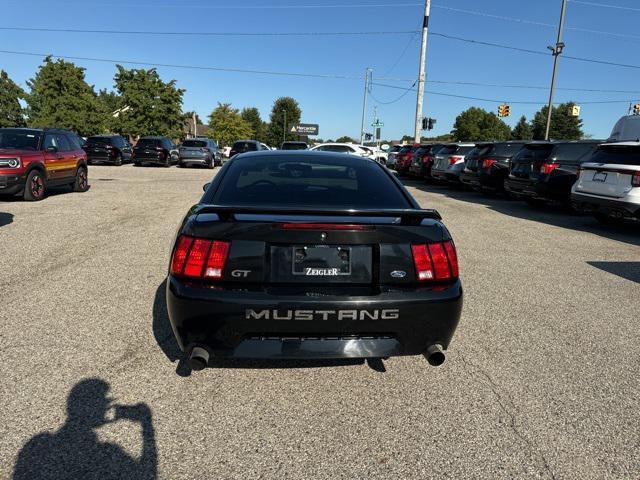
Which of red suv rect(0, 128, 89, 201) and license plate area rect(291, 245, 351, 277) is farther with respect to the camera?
red suv rect(0, 128, 89, 201)

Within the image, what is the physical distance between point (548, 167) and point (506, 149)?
3.57 meters

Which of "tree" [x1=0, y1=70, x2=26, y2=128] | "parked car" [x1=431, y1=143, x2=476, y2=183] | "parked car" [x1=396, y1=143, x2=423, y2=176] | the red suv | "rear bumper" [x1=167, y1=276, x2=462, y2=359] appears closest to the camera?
"rear bumper" [x1=167, y1=276, x2=462, y2=359]

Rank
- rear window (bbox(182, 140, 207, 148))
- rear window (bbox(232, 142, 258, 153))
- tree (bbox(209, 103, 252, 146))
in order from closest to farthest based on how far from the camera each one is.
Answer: rear window (bbox(232, 142, 258, 153)) → rear window (bbox(182, 140, 207, 148)) → tree (bbox(209, 103, 252, 146))

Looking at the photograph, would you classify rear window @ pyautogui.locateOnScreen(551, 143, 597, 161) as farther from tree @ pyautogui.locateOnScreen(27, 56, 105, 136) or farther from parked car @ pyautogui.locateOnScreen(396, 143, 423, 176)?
tree @ pyautogui.locateOnScreen(27, 56, 105, 136)

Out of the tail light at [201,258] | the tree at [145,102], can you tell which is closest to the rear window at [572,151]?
the tail light at [201,258]

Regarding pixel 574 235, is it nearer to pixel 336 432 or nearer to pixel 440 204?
pixel 440 204

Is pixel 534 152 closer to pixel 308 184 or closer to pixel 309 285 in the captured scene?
pixel 308 184

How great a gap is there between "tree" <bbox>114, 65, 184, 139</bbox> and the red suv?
1560 inches

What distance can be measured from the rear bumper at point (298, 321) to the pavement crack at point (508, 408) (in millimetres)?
715

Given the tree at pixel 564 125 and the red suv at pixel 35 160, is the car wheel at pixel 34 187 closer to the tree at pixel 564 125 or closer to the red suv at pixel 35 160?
the red suv at pixel 35 160

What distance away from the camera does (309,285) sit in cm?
265

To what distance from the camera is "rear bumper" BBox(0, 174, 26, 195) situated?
987 cm

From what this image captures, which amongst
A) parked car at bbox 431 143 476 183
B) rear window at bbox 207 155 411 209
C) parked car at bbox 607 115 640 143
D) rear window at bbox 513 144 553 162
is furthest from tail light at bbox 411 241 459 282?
parked car at bbox 431 143 476 183

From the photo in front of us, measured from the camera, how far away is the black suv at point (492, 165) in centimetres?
1459
